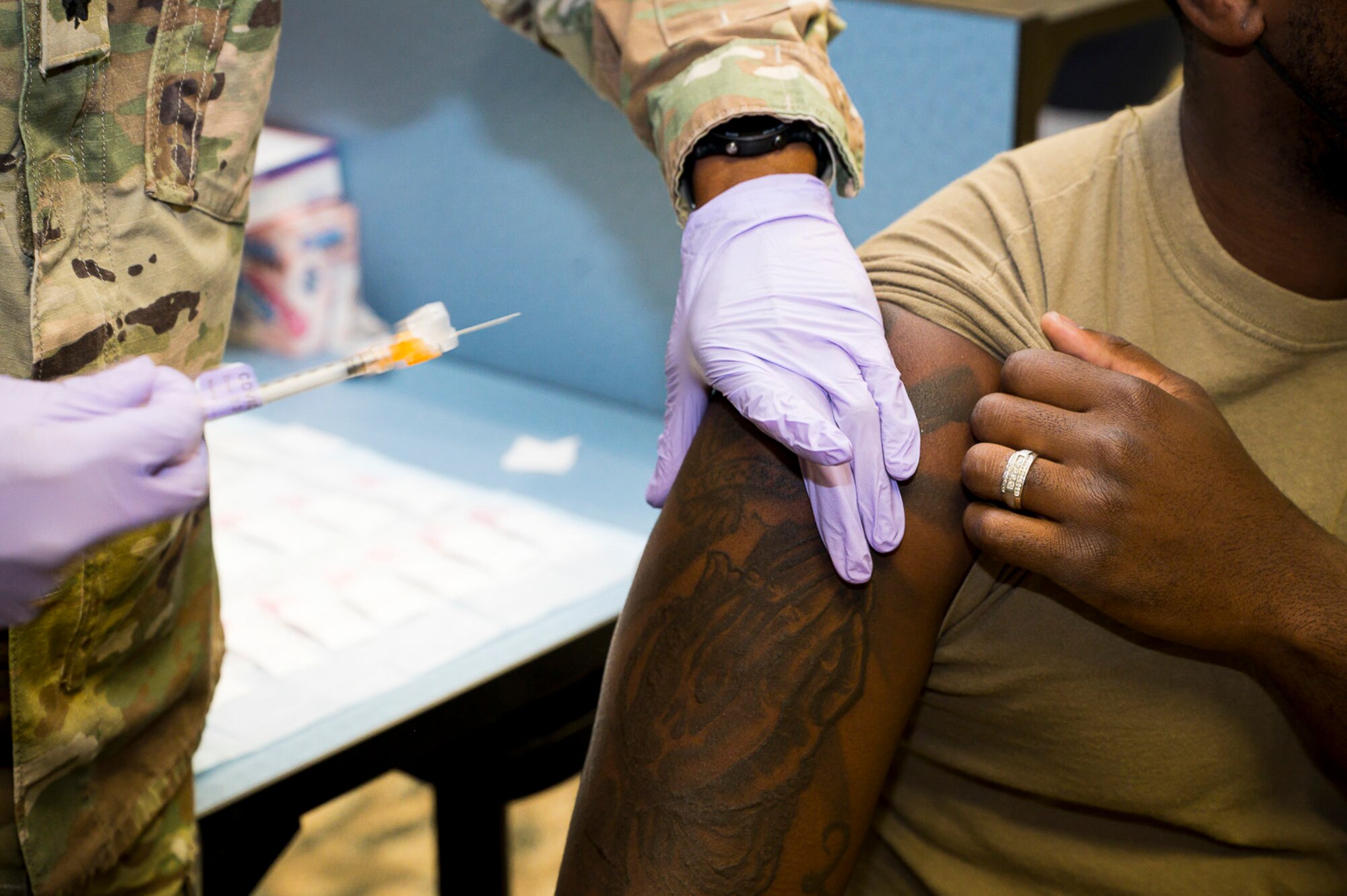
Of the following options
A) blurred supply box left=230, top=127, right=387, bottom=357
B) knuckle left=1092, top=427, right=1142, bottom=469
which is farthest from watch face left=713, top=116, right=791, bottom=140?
blurred supply box left=230, top=127, right=387, bottom=357

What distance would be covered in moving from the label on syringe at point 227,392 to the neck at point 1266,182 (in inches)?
35.0

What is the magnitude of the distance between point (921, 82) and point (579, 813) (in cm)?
131

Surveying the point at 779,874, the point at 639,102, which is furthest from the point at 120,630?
the point at 639,102

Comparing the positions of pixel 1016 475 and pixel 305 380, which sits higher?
pixel 305 380

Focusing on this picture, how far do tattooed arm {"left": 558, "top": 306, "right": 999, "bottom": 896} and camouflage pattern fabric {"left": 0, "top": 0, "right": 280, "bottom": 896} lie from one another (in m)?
0.46

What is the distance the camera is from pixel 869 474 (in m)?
1.03

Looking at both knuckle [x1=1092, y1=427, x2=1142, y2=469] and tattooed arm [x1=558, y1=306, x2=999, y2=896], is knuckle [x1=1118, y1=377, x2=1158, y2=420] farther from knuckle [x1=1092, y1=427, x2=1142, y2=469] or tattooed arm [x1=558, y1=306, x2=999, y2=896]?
tattooed arm [x1=558, y1=306, x2=999, y2=896]

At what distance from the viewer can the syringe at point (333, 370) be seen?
0.94 m

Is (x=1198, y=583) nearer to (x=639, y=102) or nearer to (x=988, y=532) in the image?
(x=988, y=532)

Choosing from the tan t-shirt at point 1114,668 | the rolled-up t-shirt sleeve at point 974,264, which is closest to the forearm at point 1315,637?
the tan t-shirt at point 1114,668

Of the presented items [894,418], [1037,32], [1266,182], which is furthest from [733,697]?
[1037,32]

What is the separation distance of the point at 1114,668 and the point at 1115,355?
28cm

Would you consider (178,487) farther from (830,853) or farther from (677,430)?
(830,853)

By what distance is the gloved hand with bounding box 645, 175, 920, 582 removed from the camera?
3.36ft
